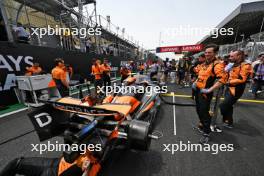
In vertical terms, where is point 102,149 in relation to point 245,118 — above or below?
above

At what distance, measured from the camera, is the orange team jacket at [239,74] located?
2.67 m

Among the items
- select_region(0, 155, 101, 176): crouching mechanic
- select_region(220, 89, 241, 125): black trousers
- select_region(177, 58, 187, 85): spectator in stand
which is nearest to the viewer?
select_region(0, 155, 101, 176): crouching mechanic

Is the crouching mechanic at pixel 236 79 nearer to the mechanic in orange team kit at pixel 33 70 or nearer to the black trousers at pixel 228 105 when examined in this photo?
the black trousers at pixel 228 105

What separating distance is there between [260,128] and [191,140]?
177cm

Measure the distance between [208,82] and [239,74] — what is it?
99 centimetres

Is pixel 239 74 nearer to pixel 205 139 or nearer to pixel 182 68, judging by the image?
pixel 205 139

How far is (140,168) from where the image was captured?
1876mm

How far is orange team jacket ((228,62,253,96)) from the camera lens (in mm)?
2672

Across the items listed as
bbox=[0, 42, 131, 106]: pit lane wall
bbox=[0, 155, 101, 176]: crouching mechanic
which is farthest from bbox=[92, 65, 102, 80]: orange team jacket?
bbox=[0, 155, 101, 176]: crouching mechanic

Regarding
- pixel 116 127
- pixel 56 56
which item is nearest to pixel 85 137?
pixel 116 127

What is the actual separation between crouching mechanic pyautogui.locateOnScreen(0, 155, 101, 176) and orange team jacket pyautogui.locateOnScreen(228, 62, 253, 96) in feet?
9.56

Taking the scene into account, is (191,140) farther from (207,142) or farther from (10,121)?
(10,121)
